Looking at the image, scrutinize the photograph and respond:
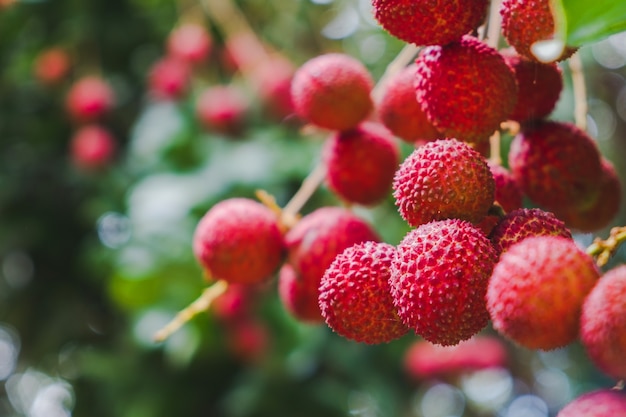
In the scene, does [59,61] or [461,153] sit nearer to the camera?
[461,153]

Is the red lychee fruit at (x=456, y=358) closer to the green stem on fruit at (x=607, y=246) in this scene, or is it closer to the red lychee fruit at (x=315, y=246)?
the red lychee fruit at (x=315, y=246)

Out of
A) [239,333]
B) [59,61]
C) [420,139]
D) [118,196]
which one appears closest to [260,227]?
[420,139]

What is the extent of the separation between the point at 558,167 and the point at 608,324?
27cm

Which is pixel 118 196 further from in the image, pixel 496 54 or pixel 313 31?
pixel 496 54

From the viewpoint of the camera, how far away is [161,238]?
4.26 feet

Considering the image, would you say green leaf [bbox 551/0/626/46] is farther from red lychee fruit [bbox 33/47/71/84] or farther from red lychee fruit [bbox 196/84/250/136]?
red lychee fruit [bbox 33/47/71/84]

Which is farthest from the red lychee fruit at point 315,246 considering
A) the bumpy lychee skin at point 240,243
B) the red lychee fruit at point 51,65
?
the red lychee fruit at point 51,65

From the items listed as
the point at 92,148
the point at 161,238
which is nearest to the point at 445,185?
the point at 161,238

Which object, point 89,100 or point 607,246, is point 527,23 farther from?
point 89,100

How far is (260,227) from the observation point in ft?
2.26

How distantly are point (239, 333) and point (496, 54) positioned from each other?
912 mm

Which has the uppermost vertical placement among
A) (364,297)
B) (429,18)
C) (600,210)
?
(429,18)

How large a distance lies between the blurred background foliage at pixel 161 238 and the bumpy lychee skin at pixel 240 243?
49 cm

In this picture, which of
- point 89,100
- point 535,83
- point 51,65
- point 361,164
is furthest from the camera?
point 51,65
